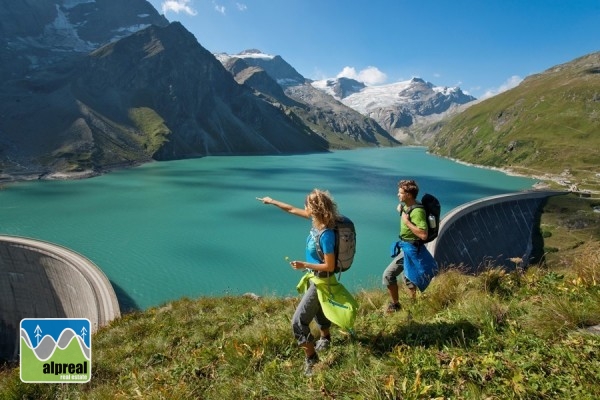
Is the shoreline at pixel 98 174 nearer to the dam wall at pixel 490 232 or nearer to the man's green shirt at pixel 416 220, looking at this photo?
the dam wall at pixel 490 232

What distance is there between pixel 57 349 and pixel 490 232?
178 feet

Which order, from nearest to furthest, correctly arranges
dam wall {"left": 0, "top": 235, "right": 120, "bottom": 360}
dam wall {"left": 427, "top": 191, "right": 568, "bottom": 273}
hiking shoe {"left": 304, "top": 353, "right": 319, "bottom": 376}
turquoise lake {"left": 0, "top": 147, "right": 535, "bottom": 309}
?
hiking shoe {"left": 304, "top": 353, "right": 319, "bottom": 376} < dam wall {"left": 0, "top": 235, "right": 120, "bottom": 360} < turquoise lake {"left": 0, "top": 147, "right": 535, "bottom": 309} < dam wall {"left": 427, "top": 191, "right": 568, "bottom": 273}

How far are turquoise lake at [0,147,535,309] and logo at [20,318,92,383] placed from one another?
347 inches

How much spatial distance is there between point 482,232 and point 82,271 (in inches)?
1859

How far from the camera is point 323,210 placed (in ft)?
18.3

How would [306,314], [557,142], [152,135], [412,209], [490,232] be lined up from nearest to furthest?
[306,314], [412,209], [490,232], [557,142], [152,135]

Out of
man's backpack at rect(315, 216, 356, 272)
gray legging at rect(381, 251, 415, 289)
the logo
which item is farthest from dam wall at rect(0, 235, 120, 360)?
man's backpack at rect(315, 216, 356, 272)

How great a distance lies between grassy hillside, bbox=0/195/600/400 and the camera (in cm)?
443

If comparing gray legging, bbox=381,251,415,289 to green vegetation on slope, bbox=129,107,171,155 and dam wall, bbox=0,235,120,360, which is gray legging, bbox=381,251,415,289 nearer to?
Answer: dam wall, bbox=0,235,120,360

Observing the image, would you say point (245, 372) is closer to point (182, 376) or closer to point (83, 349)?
point (182, 376)

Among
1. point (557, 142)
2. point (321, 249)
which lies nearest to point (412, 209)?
point (321, 249)

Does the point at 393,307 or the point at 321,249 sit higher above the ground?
the point at 321,249

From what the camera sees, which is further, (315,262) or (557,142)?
(557,142)

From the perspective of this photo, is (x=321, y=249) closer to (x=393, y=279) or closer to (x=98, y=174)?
(x=393, y=279)
